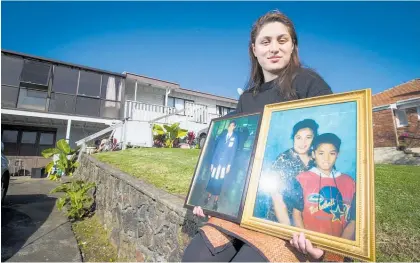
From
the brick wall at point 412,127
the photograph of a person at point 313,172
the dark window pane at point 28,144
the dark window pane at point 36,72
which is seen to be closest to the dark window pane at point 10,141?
the dark window pane at point 28,144

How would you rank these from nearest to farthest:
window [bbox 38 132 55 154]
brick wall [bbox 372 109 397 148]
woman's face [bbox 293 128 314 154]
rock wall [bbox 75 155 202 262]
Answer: woman's face [bbox 293 128 314 154]
rock wall [bbox 75 155 202 262]
brick wall [bbox 372 109 397 148]
window [bbox 38 132 55 154]

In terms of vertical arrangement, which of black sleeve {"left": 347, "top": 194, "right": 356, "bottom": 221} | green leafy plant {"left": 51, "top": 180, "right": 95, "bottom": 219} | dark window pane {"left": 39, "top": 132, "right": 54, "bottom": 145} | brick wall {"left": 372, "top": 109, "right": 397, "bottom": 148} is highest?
brick wall {"left": 372, "top": 109, "right": 397, "bottom": 148}

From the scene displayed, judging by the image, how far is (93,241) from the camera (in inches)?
194

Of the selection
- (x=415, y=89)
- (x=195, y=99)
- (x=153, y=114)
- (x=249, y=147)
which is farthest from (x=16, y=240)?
(x=415, y=89)


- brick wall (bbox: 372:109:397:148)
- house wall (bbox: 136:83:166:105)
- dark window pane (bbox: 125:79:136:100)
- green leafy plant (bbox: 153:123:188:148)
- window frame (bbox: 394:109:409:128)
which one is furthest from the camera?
house wall (bbox: 136:83:166:105)


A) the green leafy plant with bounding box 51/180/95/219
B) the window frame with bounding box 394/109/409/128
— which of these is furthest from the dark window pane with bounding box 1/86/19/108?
the window frame with bounding box 394/109/409/128

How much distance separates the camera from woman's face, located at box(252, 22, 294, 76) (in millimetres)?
1604

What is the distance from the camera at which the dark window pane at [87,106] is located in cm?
1502

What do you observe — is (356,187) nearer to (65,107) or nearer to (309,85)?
(309,85)

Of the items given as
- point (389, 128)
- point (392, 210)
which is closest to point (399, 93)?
point (389, 128)

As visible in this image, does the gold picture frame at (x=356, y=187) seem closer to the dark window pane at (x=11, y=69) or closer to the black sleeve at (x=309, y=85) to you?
the black sleeve at (x=309, y=85)

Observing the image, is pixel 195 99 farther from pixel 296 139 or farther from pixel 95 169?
pixel 296 139

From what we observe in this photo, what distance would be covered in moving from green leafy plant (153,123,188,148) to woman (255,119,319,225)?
11.7 metres

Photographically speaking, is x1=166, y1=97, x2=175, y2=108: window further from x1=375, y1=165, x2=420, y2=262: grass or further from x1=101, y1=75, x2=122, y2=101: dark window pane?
x1=375, y1=165, x2=420, y2=262: grass
